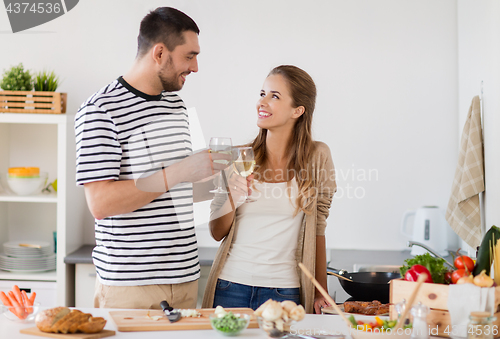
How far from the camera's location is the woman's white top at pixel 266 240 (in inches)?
64.6

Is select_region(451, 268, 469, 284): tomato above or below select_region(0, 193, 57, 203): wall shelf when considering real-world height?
below

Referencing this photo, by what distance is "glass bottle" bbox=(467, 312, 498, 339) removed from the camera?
1.05 m

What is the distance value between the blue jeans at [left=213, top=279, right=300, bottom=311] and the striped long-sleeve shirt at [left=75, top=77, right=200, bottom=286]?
0.21m

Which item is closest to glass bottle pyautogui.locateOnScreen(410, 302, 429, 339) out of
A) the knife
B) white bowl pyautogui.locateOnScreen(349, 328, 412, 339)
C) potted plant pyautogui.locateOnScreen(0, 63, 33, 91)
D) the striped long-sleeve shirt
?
white bowl pyautogui.locateOnScreen(349, 328, 412, 339)

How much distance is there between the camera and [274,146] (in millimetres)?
1896

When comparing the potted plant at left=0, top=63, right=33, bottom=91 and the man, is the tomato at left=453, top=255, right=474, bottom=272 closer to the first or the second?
the man

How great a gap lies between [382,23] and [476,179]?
1.14m

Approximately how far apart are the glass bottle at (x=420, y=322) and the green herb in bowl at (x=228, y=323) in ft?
1.29

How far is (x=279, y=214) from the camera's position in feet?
5.62

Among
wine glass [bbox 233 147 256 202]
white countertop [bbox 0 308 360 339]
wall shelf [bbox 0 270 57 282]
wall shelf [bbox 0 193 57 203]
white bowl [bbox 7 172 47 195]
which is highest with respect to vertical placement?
wine glass [bbox 233 147 256 202]

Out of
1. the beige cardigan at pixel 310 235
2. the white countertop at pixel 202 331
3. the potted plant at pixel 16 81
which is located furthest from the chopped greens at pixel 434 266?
the potted plant at pixel 16 81

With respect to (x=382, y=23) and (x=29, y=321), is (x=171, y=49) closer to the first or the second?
(x=29, y=321)

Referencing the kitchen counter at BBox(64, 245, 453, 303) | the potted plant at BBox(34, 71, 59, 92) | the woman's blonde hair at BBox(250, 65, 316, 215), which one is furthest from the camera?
the potted plant at BBox(34, 71, 59, 92)

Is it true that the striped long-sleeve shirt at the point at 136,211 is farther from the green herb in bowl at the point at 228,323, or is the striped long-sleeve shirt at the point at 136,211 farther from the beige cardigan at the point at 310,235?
the green herb in bowl at the point at 228,323
